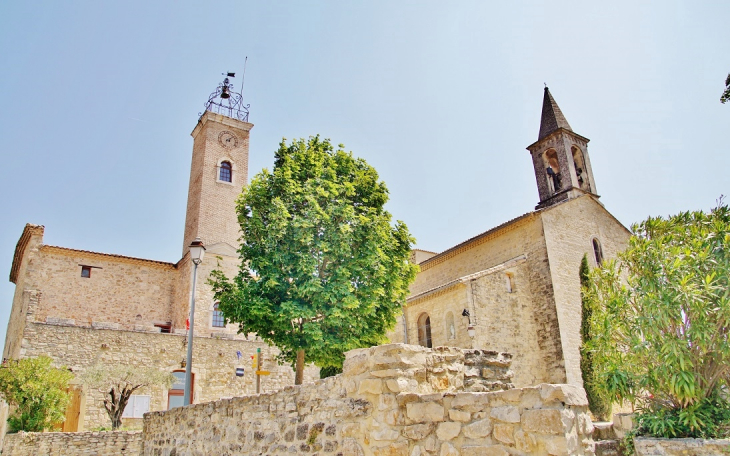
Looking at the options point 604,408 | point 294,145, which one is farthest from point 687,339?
point 294,145

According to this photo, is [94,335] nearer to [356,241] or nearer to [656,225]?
[356,241]

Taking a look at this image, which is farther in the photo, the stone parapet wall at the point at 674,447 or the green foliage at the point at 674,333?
the green foliage at the point at 674,333

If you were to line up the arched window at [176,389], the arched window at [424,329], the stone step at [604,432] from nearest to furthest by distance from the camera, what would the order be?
1. the stone step at [604,432]
2. the arched window at [176,389]
3. the arched window at [424,329]

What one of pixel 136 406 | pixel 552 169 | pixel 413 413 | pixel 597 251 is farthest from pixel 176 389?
pixel 552 169

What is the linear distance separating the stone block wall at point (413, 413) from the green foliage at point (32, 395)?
12.5 meters

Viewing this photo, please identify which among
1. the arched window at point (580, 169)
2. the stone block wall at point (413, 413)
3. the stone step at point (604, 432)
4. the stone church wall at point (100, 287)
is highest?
the arched window at point (580, 169)

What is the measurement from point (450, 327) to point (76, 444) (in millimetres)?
14386

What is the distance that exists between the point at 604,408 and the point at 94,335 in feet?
71.2

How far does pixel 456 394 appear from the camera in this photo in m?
5.22

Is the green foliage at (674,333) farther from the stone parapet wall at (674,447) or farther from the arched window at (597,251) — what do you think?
the arched window at (597,251)

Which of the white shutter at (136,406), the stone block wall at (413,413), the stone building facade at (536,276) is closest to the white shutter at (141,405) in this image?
the white shutter at (136,406)

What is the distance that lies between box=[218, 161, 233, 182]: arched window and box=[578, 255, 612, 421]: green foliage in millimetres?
22454

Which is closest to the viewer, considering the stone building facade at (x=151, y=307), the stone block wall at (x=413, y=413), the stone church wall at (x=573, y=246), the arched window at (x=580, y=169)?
the stone block wall at (x=413, y=413)

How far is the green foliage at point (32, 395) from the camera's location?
1753 cm
